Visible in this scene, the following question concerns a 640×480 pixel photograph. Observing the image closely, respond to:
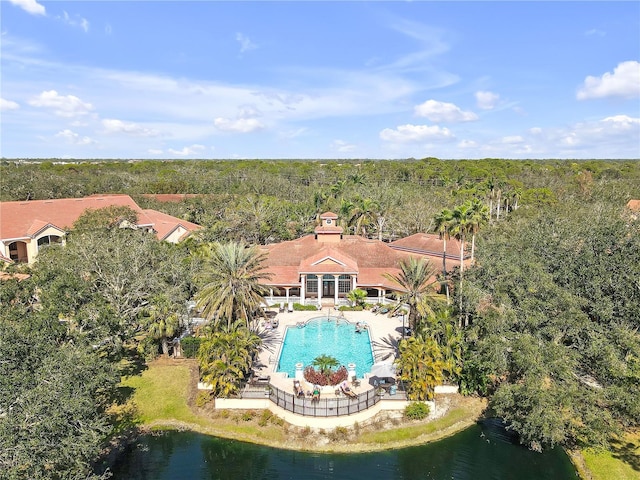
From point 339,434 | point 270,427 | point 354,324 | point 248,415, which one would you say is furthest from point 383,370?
point 248,415

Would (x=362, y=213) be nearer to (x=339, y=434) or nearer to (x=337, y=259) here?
(x=337, y=259)

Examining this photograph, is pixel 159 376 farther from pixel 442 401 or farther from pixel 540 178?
pixel 540 178

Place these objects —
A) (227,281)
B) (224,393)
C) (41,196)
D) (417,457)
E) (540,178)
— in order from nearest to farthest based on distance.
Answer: (417,457)
(224,393)
(227,281)
(41,196)
(540,178)

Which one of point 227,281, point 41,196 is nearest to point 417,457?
point 227,281

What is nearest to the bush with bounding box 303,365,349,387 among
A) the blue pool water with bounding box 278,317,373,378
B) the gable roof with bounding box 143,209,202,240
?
the blue pool water with bounding box 278,317,373,378

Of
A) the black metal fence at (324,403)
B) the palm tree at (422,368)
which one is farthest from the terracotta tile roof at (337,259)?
the black metal fence at (324,403)
